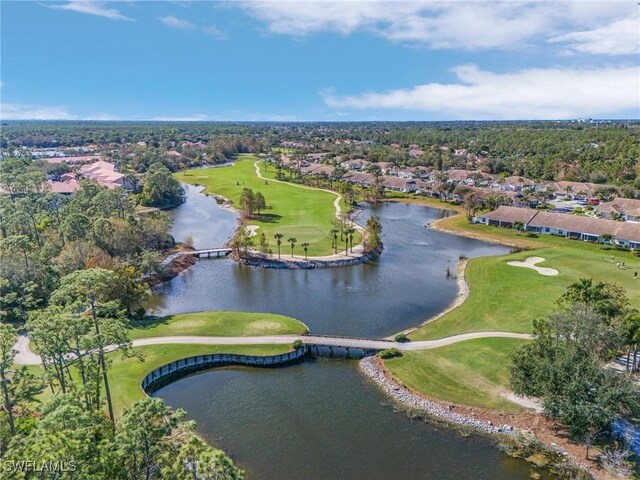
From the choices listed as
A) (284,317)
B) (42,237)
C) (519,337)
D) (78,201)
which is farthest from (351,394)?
(78,201)

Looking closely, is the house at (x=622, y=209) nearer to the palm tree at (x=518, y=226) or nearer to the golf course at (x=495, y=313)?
the palm tree at (x=518, y=226)

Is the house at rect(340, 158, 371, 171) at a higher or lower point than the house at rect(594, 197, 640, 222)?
higher

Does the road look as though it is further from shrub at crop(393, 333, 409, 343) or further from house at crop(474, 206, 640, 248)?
house at crop(474, 206, 640, 248)

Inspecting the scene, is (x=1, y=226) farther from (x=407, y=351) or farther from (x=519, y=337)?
(x=519, y=337)

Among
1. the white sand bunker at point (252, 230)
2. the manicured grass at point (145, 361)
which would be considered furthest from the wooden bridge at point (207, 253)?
the manicured grass at point (145, 361)

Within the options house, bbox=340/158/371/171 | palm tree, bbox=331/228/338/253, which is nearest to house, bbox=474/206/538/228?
palm tree, bbox=331/228/338/253
